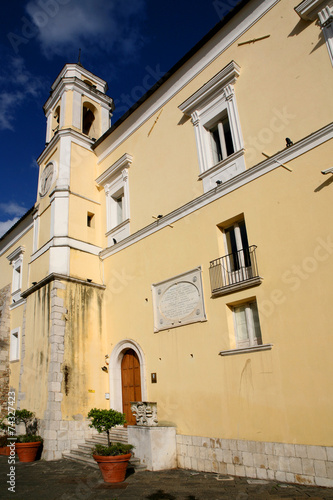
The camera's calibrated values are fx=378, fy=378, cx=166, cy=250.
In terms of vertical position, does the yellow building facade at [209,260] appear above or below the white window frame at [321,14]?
below

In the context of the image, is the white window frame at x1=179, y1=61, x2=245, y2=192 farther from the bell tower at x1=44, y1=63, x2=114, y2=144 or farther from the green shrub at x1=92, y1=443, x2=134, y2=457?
the green shrub at x1=92, y1=443, x2=134, y2=457

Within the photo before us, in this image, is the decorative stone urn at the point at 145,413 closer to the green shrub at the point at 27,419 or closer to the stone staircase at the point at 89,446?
the stone staircase at the point at 89,446

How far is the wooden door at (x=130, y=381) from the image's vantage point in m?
11.5

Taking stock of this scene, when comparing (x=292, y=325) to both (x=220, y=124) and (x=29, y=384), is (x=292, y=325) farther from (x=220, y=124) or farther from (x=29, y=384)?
(x=29, y=384)

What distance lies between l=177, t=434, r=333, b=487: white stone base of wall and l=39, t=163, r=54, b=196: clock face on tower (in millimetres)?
10494

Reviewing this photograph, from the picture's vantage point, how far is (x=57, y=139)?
15.3 m

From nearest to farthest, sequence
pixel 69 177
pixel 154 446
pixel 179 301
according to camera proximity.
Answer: pixel 154 446 < pixel 179 301 < pixel 69 177

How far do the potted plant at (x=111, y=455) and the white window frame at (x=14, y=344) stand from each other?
32.1 ft

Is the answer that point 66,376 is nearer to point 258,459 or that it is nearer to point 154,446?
point 154,446

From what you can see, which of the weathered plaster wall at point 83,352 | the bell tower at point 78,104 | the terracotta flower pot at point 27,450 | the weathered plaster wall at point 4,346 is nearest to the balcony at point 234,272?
the weathered plaster wall at point 83,352

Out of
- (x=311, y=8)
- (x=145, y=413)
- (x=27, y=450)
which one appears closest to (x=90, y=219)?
(x=145, y=413)

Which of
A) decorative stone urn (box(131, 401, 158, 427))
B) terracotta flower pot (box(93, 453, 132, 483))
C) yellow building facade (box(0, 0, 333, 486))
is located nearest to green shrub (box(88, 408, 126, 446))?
terracotta flower pot (box(93, 453, 132, 483))

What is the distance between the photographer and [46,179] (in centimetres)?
1545

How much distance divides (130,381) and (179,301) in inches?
134
